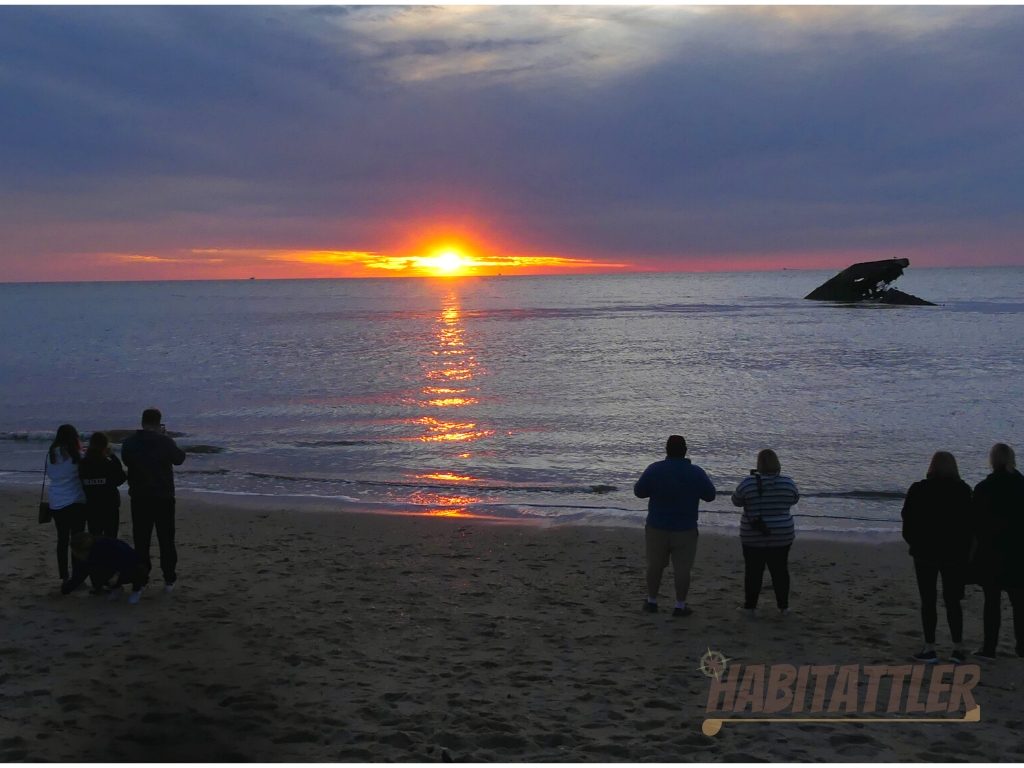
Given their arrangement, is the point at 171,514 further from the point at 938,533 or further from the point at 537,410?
the point at 537,410

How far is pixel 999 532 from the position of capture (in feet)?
21.7

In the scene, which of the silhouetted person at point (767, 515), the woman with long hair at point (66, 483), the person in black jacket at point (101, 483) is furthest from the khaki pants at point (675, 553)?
the woman with long hair at point (66, 483)

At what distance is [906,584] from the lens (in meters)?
9.33

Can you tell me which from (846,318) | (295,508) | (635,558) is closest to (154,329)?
(846,318)

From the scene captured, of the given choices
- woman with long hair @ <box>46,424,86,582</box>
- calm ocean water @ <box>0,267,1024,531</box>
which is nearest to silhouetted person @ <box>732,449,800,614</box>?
calm ocean water @ <box>0,267,1024,531</box>

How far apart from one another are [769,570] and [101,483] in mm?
6504

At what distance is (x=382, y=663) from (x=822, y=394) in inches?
1005

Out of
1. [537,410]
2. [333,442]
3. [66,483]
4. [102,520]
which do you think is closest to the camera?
[66,483]

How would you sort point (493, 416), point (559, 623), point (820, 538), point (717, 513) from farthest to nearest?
1. point (493, 416)
2. point (717, 513)
3. point (820, 538)
4. point (559, 623)

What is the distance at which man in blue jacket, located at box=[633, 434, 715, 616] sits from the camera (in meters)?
7.75

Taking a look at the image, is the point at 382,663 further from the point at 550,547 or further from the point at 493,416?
the point at 493,416

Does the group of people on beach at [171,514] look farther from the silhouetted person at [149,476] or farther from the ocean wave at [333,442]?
the ocean wave at [333,442]

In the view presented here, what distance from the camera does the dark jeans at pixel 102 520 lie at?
8.08 meters

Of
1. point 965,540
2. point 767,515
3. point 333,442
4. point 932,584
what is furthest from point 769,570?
point 333,442
